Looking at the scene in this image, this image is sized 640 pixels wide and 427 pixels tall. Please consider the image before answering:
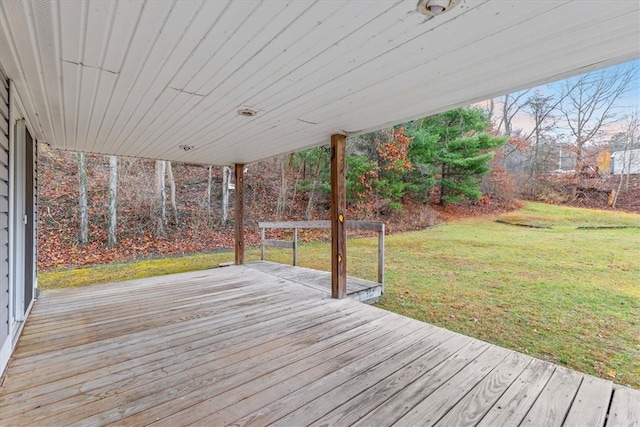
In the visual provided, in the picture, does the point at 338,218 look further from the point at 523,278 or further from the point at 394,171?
the point at 394,171

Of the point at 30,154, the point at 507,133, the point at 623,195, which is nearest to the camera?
the point at 30,154

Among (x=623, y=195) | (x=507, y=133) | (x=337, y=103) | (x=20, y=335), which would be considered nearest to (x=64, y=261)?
(x=20, y=335)

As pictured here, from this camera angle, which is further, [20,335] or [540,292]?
[540,292]

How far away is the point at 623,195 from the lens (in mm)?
7777

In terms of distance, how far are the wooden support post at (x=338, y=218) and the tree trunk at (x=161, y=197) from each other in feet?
22.1

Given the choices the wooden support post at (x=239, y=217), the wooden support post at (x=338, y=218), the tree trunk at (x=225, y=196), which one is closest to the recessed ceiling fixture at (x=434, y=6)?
the wooden support post at (x=338, y=218)

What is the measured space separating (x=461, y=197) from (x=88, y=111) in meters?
10.8

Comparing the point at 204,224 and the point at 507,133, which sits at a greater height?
the point at 507,133

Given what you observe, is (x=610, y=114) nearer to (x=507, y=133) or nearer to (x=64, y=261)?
(x=507, y=133)

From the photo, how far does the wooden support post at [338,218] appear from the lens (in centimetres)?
338

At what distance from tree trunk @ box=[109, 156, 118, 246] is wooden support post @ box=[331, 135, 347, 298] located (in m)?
6.71

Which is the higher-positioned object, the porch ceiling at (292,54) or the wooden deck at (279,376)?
the porch ceiling at (292,54)

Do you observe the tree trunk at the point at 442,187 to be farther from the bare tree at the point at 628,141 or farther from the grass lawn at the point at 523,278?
the bare tree at the point at 628,141

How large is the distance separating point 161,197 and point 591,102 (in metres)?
13.6
